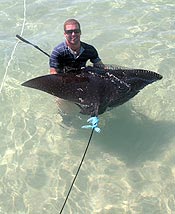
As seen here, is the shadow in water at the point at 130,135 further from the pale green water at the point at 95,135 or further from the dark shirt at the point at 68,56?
the dark shirt at the point at 68,56

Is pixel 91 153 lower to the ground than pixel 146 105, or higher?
lower

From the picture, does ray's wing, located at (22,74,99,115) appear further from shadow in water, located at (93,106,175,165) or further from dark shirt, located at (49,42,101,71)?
shadow in water, located at (93,106,175,165)

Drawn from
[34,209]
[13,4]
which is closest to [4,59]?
[13,4]

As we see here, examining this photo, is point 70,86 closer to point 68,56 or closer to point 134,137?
point 68,56

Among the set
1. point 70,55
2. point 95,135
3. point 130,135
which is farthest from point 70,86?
point 130,135

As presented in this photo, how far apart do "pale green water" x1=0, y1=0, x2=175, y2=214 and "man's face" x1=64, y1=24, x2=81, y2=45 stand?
119cm

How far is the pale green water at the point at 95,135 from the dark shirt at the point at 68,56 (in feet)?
2.43

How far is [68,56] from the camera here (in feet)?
17.8

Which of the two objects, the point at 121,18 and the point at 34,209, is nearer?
the point at 34,209

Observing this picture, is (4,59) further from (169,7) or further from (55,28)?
(169,7)

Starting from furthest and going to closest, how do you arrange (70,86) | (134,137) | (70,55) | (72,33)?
(134,137), (70,55), (72,33), (70,86)

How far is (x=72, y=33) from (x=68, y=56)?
1.55 feet

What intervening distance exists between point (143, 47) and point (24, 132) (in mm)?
3217

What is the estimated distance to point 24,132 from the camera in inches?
238
